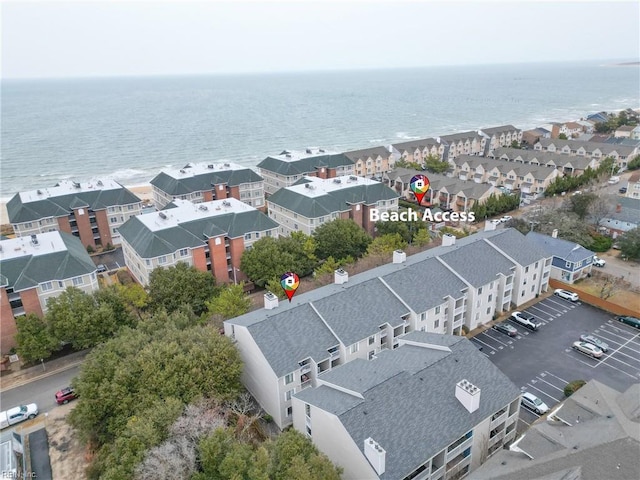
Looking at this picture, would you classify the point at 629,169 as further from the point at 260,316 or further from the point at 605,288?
the point at 260,316

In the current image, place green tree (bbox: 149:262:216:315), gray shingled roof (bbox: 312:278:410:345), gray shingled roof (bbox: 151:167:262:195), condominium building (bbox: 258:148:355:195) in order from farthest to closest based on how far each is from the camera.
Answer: condominium building (bbox: 258:148:355:195) → gray shingled roof (bbox: 151:167:262:195) → green tree (bbox: 149:262:216:315) → gray shingled roof (bbox: 312:278:410:345)

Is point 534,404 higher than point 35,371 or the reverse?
higher

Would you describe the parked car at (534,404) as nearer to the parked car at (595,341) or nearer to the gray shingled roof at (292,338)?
the parked car at (595,341)

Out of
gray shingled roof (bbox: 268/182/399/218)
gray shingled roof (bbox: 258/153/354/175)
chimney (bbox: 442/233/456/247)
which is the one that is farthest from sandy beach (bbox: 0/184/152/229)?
chimney (bbox: 442/233/456/247)

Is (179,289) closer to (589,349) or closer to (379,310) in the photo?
(379,310)

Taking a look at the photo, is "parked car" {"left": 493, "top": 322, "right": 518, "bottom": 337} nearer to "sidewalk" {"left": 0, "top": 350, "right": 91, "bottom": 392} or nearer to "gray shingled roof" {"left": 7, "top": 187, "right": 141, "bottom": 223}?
"sidewalk" {"left": 0, "top": 350, "right": 91, "bottom": 392}

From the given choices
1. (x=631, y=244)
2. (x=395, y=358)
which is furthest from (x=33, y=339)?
(x=631, y=244)
